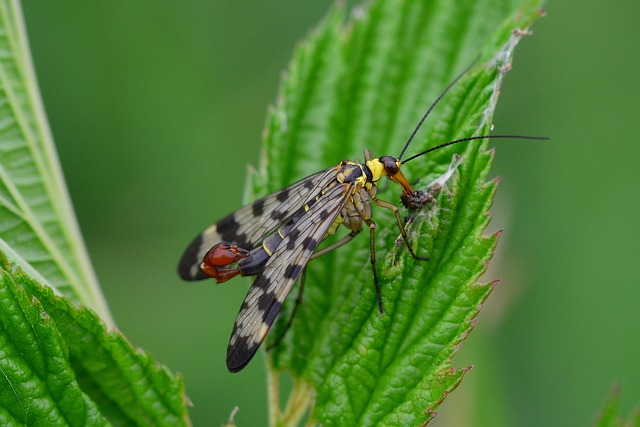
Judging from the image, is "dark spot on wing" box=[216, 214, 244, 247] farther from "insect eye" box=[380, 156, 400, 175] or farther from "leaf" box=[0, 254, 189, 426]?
"leaf" box=[0, 254, 189, 426]

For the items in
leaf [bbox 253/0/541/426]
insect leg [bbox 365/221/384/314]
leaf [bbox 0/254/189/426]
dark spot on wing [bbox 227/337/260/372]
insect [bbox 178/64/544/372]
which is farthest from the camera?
insect [bbox 178/64/544/372]

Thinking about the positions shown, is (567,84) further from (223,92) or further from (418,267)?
(418,267)

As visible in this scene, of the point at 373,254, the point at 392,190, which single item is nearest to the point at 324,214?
the point at 392,190

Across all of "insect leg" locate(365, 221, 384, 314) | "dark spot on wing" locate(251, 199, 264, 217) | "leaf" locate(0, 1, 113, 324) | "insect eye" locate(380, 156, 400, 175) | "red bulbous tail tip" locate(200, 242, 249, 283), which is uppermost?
"leaf" locate(0, 1, 113, 324)

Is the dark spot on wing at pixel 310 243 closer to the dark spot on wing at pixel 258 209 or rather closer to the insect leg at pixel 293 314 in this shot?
the insect leg at pixel 293 314

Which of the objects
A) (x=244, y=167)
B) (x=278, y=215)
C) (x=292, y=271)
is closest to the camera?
(x=292, y=271)

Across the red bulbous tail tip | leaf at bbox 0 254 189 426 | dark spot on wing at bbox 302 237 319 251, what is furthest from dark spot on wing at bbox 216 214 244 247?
leaf at bbox 0 254 189 426

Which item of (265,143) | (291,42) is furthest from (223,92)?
(265,143)

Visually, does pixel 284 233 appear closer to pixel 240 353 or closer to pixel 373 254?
pixel 373 254
